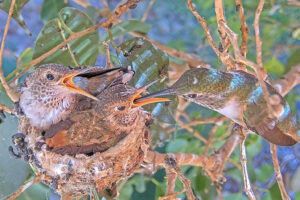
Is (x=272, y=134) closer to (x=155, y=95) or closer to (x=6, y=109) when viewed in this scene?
(x=155, y=95)

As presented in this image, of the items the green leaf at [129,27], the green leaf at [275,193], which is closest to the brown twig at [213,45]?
the green leaf at [129,27]

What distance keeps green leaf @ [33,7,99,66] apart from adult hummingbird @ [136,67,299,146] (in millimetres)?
425

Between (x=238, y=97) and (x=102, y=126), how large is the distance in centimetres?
56

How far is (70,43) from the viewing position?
5.44 ft

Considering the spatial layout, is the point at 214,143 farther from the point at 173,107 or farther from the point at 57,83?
the point at 57,83

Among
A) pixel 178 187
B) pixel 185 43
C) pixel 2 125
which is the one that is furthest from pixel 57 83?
pixel 185 43

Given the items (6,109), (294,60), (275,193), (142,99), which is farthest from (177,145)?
(6,109)

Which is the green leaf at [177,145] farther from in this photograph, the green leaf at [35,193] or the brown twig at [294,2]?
the brown twig at [294,2]

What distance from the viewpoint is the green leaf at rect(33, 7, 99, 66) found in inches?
61.1

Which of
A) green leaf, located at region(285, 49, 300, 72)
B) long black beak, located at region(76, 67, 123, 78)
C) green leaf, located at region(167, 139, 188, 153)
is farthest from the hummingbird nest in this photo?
green leaf, located at region(285, 49, 300, 72)

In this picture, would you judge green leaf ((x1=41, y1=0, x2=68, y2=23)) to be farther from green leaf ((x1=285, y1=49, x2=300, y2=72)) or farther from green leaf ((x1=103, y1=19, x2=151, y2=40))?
green leaf ((x1=285, y1=49, x2=300, y2=72))

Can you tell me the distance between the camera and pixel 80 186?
146 centimetres

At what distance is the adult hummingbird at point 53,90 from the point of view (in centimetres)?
156

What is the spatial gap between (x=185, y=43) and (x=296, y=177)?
5.78 feet
